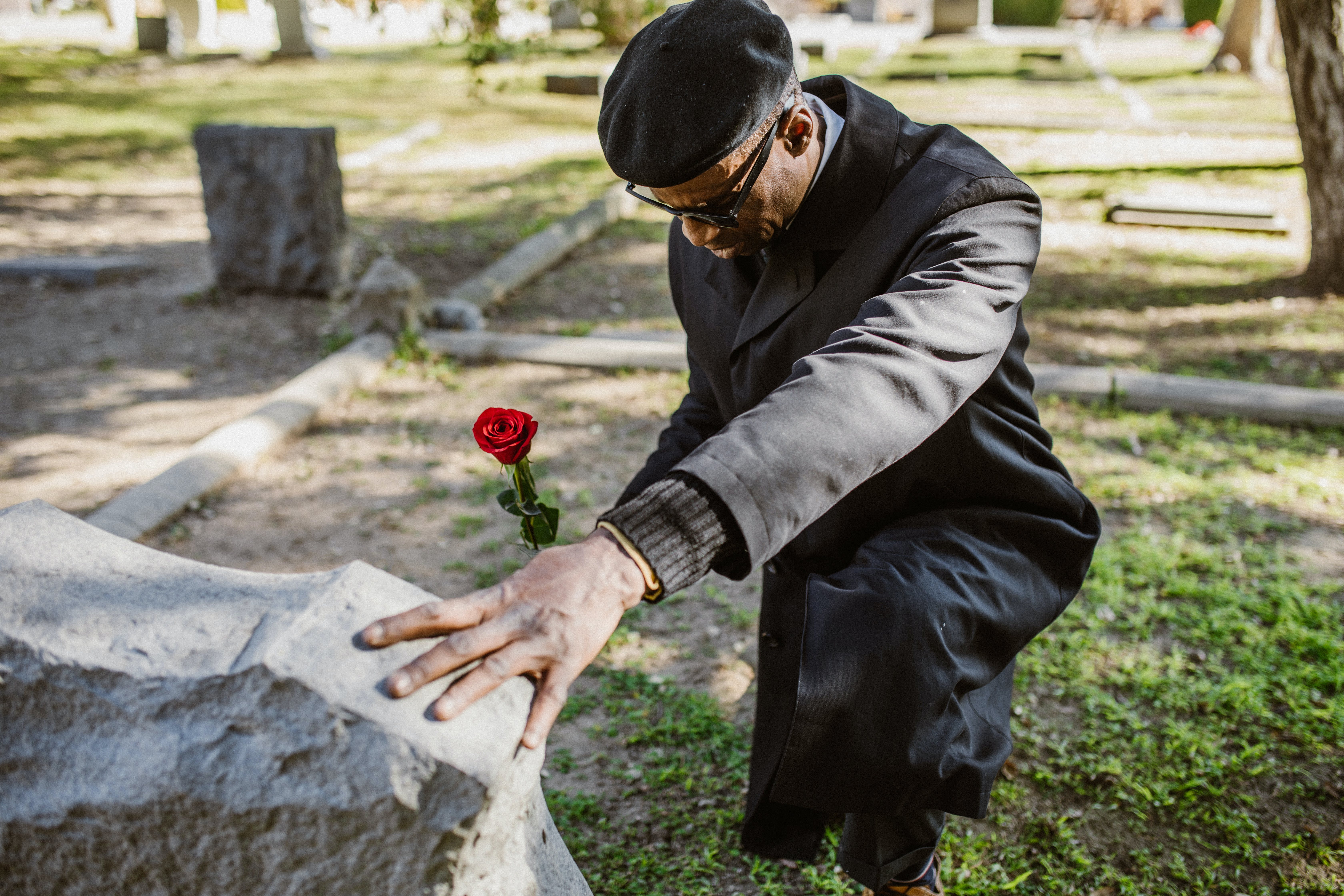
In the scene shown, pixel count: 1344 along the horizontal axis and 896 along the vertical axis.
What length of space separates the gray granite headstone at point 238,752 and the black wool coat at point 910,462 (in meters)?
0.48

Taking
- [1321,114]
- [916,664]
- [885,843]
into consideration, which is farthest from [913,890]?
[1321,114]

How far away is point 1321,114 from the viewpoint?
17.6ft

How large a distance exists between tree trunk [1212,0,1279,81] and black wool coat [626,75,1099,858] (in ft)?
58.3

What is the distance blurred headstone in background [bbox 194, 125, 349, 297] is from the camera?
5.77 m

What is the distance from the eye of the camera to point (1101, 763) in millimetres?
2473

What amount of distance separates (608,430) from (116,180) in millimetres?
7042

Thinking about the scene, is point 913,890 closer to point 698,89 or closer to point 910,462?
point 910,462

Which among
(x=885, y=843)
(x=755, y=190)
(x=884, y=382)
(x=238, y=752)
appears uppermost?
(x=755, y=190)

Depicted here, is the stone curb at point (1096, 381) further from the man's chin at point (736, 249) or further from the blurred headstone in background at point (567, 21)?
the blurred headstone in background at point (567, 21)

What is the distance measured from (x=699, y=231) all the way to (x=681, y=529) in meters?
0.70

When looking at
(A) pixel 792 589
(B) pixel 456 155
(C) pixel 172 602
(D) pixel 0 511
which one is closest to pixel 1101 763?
(A) pixel 792 589

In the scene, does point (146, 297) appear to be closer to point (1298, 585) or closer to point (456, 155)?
point (456, 155)

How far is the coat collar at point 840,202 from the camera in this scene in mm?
1699

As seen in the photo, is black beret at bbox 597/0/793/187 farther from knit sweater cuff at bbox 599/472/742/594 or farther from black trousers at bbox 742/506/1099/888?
black trousers at bbox 742/506/1099/888
